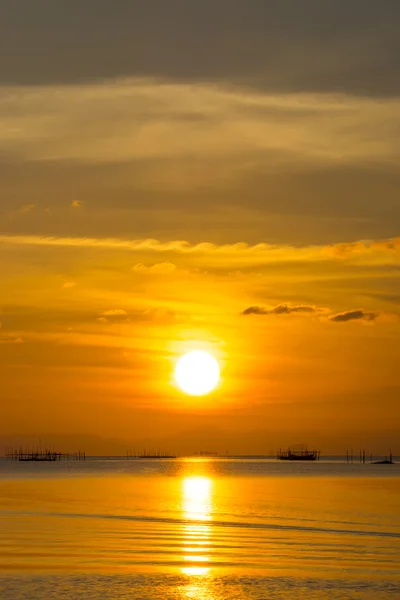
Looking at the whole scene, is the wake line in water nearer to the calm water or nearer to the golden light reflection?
Result: the calm water

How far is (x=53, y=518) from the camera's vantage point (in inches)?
3231

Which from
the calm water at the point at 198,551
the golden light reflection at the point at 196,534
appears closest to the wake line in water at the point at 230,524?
the calm water at the point at 198,551

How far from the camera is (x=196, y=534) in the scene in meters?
69.4

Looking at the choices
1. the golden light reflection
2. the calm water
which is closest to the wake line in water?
the calm water

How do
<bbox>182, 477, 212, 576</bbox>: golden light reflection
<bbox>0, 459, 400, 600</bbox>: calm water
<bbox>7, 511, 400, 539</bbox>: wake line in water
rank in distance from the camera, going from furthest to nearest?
1. <bbox>7, 511, 400, 539</bbox>: wake line in water
2. <bbox>182, 477, 212, 576</bbox>: golden light reflection
3. <bbox>0, 459, 400, 600</bbox>: calm water

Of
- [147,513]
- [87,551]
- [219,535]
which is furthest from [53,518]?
[87,551]

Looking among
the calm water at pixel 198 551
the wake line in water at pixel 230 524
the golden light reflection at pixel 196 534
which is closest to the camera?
the calm water at pixel 198 551

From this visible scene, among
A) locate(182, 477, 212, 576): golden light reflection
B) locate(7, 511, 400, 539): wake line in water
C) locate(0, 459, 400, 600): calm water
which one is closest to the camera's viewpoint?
locate(0, 459, 400, 600): calm water

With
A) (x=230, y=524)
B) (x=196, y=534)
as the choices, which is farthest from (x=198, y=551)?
(x=230, y=524)

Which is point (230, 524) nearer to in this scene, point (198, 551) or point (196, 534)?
point (196, 534)

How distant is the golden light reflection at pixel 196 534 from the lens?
51.8m

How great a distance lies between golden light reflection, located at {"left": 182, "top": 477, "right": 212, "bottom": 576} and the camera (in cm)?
5175

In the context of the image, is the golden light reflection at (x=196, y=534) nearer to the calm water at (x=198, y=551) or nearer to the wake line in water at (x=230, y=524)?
the calm water at (x=198, y=551)

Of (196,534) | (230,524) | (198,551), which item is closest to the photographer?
(198,551)
